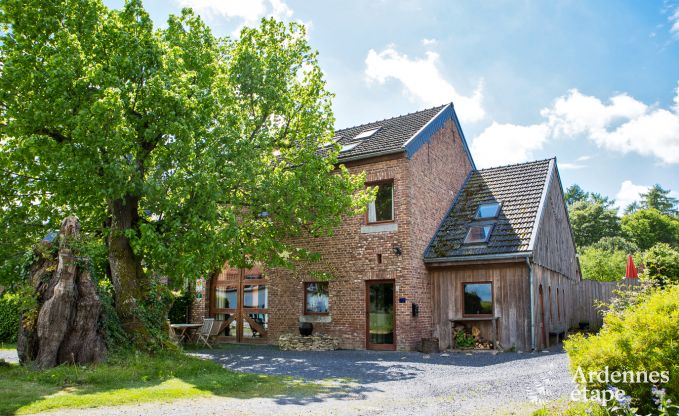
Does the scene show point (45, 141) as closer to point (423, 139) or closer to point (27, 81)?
point (27, 81)

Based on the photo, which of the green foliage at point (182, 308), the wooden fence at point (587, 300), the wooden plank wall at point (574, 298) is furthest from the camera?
the wooden fence at point (587, 300)

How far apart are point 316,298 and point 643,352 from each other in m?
14.1

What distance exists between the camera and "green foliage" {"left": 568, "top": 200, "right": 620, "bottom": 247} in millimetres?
60281

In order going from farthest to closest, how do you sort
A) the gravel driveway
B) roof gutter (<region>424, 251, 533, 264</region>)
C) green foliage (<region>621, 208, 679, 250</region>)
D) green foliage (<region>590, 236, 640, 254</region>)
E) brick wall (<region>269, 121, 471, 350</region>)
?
green foliage (<region>621, 208, 679, 250</region>) < green foliage (<region>590, 236, 640, 254</region>) < brick wall (<region>269, 121, 471, 350</region>) < roof gutter (<region>424, 251, 533, 264</region>) < the gravel driveway

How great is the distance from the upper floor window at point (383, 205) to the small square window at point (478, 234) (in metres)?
2.72

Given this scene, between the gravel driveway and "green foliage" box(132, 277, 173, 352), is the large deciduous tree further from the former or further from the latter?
the gravel driveway

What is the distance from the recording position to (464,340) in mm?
17047

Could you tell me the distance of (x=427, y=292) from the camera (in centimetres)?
1800

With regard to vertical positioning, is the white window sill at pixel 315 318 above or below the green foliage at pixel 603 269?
below

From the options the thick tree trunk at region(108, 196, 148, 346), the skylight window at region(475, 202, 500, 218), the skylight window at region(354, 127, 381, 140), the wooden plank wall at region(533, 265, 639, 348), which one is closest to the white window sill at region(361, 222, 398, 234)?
the skylight window at region(475, 202, 500, 218)

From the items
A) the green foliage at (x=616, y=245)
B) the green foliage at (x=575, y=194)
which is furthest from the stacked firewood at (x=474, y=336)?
the green foliage at (x=575, y=194)

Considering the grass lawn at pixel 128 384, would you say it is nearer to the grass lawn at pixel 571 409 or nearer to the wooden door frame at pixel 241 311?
the grass lawn at pixel 571 409

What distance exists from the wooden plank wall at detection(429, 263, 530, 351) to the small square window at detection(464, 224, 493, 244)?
0.97m

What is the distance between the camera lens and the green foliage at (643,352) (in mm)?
5371
